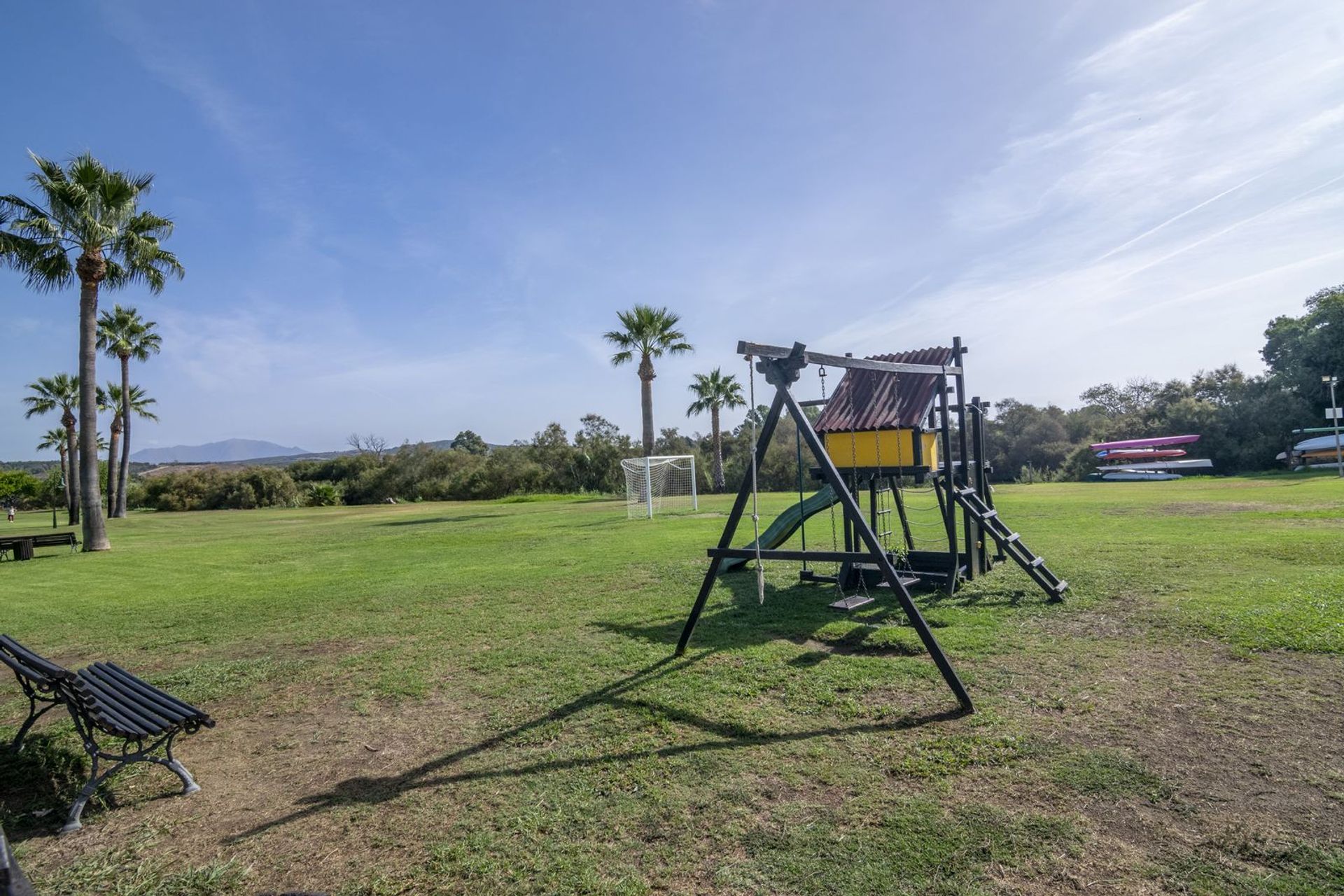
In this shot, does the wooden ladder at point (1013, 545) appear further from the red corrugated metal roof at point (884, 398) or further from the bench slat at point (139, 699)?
the bench slat at point (139, 699)

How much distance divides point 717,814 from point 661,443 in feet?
141

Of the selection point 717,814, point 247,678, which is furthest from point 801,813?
point 247,678

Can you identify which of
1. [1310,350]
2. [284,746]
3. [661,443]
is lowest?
[284,746]

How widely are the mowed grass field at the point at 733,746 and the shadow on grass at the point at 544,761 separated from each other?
26 mm

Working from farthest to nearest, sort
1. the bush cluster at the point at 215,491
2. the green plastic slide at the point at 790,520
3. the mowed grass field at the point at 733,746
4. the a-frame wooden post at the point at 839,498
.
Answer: the bush cluster at the point at 215,491 → the green plastic slide at the point at 790,520 → the a-frame wooden post at the point at 839,498 → the mowed grass field at the point at 733,746

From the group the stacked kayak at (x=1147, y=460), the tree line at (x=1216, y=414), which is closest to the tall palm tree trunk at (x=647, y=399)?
the tree line at (x=1216, y=414)

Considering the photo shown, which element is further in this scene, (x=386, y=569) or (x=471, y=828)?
(x=386, y=569)

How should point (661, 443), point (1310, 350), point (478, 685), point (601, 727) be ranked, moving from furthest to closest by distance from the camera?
1. point (661, 443)
2. point (1310, 350)
3. point (478, 685)
4. point (601, 727)

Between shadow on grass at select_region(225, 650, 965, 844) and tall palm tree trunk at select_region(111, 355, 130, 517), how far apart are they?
3990cm

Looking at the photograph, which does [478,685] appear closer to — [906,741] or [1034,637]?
[906,741]

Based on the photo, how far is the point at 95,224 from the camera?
1827cm

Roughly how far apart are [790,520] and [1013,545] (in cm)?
321

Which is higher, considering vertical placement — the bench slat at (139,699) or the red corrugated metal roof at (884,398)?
the red corrugated metal roof at (884,398)

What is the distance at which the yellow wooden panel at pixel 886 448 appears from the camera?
8.30 m
